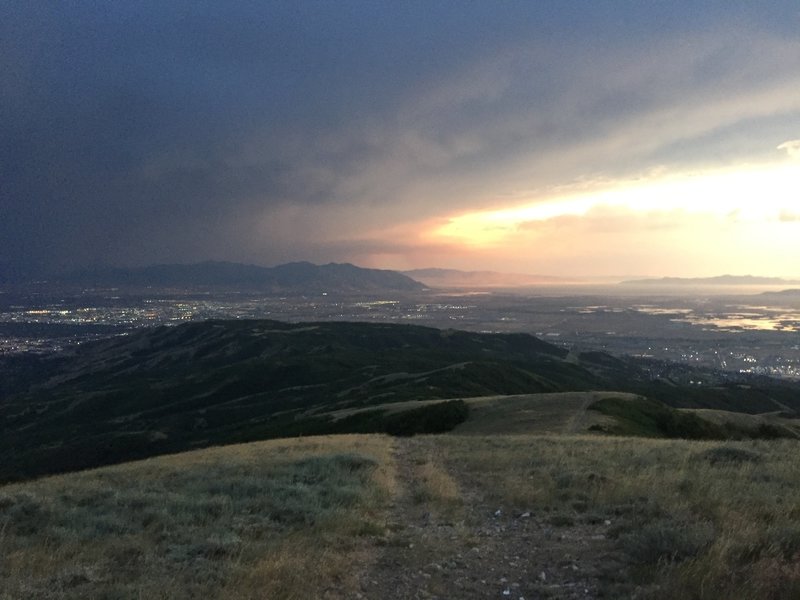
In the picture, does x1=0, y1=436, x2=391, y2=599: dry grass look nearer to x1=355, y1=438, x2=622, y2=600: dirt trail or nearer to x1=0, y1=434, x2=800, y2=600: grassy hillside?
x1=0, y1=434, x2=800, y2=600: grassy hillside

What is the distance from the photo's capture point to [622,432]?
35.5 metres

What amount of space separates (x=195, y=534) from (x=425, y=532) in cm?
481

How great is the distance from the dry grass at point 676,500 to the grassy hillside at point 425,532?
1.7 inches

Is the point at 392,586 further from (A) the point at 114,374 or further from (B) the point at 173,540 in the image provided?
(A) the point at 114,374

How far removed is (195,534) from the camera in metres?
10.7

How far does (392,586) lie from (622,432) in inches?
1238

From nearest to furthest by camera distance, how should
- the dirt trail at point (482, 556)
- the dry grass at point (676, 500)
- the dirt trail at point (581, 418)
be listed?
the dry grass at point (676, 500)
the dirt trail at point (482, 556)
the dirt trail at point (581, 418)

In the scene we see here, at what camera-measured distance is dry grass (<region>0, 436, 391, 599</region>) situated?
26.1 ft

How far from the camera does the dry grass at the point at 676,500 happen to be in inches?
288

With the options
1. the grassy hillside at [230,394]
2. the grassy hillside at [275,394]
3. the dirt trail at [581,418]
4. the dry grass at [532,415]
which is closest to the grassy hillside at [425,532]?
the dirt trail at [581,418]

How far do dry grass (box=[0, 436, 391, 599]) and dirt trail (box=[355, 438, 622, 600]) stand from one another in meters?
0.73

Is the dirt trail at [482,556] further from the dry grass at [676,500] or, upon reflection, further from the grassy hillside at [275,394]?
the grassy hillside at [275,394]

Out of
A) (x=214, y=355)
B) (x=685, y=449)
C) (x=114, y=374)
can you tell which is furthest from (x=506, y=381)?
(x=114, y=374)

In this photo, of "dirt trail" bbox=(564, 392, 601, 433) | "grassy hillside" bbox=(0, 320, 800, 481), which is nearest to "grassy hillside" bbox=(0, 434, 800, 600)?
"dirt trail" bbox=(564, 392, 601, 433)
